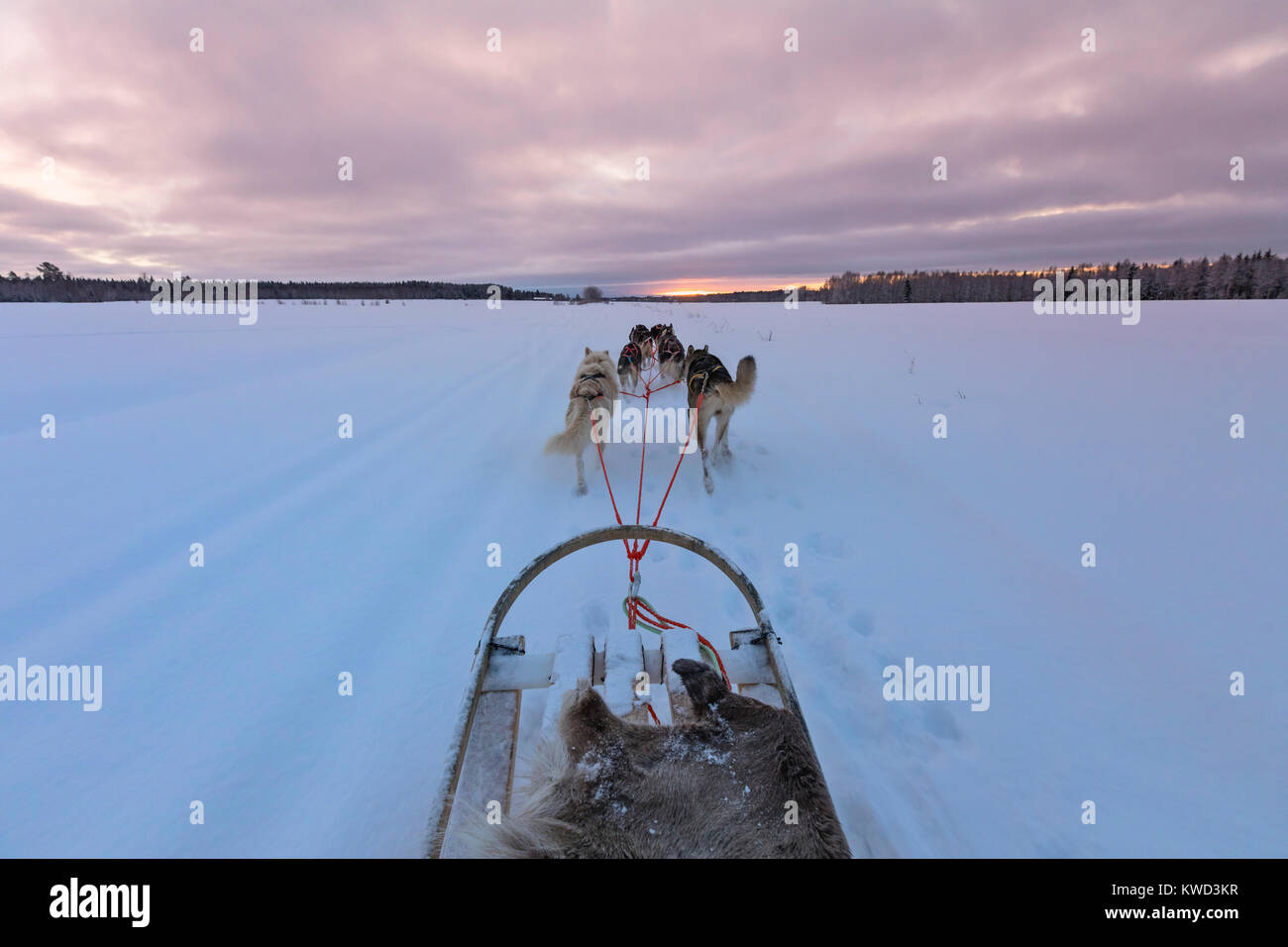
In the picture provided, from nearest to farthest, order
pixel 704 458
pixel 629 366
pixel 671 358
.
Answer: pixel 704 458
pixel 629 366
pixel 671 358

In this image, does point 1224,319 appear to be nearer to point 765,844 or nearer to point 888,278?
point 765,844

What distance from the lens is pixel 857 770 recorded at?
74.4 inches

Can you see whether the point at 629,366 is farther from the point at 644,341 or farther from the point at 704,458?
the point at 704,458

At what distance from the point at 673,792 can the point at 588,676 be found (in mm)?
750

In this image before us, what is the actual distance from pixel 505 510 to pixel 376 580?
1.24 meters

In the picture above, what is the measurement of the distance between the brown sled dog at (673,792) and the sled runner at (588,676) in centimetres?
21

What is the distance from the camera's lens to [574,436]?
4.60 meters

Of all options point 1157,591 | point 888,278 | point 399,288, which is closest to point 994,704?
point 1157,591

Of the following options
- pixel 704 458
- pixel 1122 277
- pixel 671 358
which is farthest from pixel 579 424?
pixel 1122 277

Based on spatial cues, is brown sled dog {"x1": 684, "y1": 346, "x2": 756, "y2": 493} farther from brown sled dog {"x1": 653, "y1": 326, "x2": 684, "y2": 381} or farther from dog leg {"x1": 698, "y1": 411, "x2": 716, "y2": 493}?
brown sled dog {"x1": 653, "y1": 326, "x2": 684, "y2": 381}

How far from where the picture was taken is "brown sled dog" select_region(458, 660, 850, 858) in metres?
1.04

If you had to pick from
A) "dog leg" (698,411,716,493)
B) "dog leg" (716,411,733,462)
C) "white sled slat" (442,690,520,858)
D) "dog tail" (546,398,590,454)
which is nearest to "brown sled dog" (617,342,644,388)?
"dog leg" (716,411,733,462)

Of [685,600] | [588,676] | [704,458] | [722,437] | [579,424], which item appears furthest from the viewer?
[722,437]

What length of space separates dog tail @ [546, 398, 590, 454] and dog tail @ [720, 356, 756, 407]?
152 centimetres
